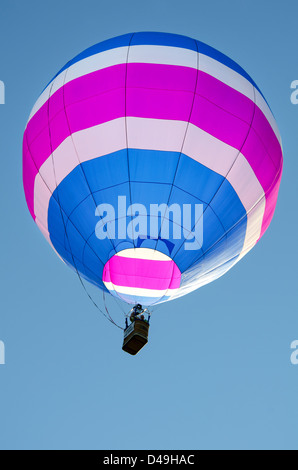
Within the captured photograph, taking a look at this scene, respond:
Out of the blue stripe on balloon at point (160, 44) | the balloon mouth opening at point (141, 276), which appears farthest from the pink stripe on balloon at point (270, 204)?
the balloon mouth opening at point (141, 276)

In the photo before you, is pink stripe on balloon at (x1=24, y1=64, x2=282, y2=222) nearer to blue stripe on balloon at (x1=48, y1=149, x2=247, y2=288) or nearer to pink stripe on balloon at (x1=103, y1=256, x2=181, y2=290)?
blue stripe on balloon at (x1=48, y1=149, x2=247, y2=288)

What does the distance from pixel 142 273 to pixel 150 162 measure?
1.55 metres

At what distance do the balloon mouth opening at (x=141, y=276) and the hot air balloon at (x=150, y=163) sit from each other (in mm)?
20

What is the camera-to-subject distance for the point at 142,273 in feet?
36.7

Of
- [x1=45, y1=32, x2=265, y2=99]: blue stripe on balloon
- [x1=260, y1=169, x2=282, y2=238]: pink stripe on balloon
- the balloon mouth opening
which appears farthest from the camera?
[x1=260, y1=169, x2=282, y2=238]: pink stripe on balloon

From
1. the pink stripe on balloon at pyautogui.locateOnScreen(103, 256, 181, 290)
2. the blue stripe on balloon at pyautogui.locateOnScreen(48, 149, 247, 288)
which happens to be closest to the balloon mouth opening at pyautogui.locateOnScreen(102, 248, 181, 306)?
the pink stripe on balloon at pyautogui.locateOnScreen(103, 256, 181, 290)

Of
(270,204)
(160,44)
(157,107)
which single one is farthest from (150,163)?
(270,204)

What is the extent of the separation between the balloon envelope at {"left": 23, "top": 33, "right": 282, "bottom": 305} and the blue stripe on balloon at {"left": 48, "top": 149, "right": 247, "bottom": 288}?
1cm

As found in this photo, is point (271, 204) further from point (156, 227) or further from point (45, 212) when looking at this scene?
point (45, 212)

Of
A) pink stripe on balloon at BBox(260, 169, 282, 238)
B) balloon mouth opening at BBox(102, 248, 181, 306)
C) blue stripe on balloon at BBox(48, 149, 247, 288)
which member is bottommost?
balloon mouth opening at BBox(102, 248, 181, 306)

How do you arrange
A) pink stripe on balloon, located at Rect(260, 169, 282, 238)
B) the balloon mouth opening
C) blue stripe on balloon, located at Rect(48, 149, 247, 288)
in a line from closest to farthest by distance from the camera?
blue stripe on balloon, located at Rect(48, 149, 247, 288) < the balloon mouth opening < pink stripe on balloon, located at Rect(260, 169, 282, 238)

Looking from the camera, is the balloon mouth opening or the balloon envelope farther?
the balloon mouth opening

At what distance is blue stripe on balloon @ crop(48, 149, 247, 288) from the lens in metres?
Answer: 10.6

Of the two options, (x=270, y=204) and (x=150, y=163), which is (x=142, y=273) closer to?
(x=150, y=163)
